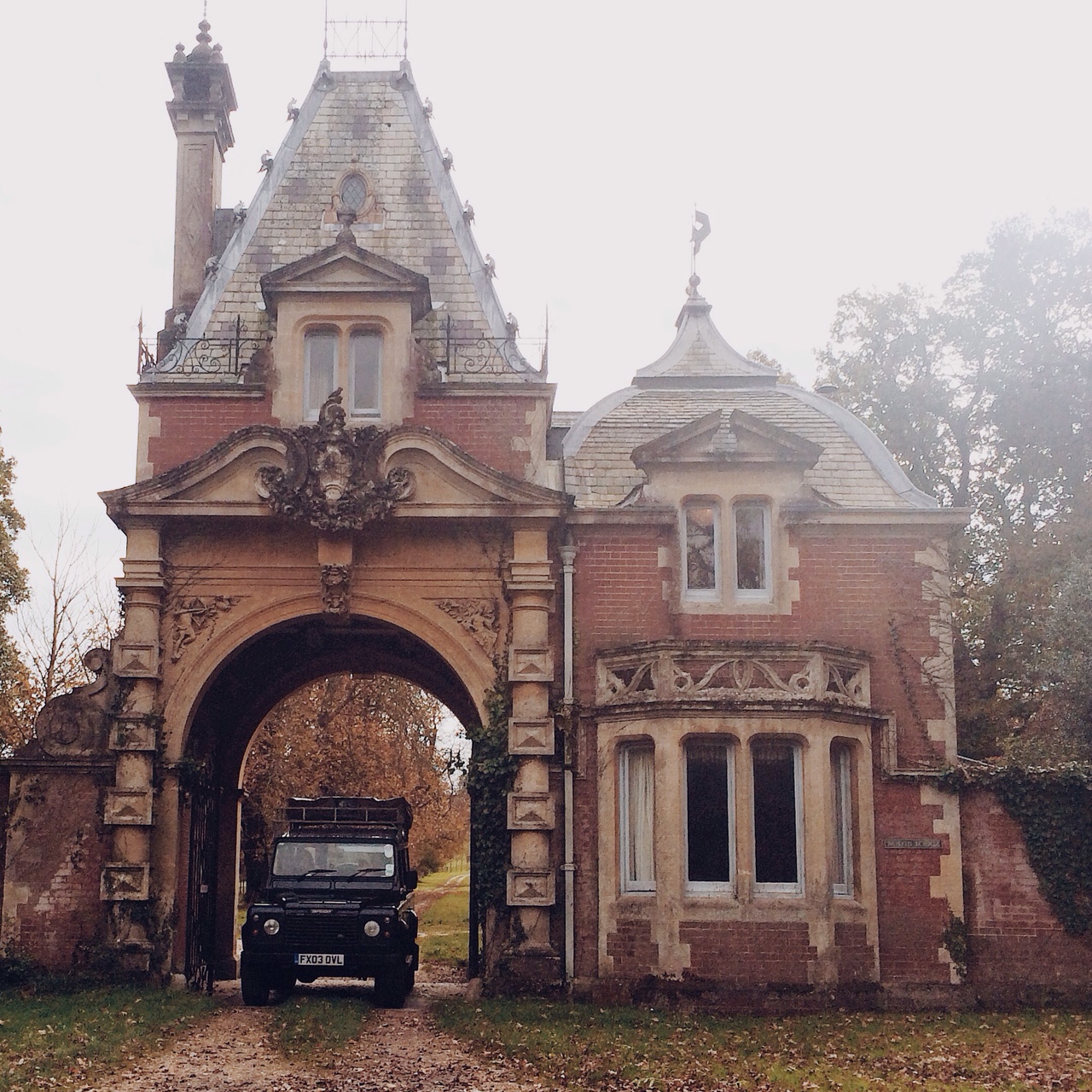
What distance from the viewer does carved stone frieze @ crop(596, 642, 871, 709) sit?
1873 centimetres

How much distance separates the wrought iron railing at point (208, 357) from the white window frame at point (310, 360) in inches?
27.0

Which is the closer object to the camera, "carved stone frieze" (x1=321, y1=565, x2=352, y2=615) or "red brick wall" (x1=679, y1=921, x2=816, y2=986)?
"red brick wall" (x1=679, y1=921, x2=816, y2=986)

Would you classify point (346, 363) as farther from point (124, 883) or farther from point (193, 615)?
point (124, 883)

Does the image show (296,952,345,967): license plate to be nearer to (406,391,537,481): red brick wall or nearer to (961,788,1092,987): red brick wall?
(406,391,537,481): red brick wall

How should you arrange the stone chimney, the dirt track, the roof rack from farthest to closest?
the stone chimney < the roof rack < the dirt track

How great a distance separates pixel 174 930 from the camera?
1934cm

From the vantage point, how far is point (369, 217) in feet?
74.3

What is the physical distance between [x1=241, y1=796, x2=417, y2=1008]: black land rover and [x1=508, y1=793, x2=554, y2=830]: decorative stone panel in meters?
1.96

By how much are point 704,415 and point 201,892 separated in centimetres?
1007

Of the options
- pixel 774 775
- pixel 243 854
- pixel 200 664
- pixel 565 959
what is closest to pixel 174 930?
pixel 200 664

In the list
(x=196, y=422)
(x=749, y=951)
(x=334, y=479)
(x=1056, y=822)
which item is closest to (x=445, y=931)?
(x=749, y=951)

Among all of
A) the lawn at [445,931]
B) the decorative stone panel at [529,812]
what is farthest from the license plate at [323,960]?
the lawn at [445,931]

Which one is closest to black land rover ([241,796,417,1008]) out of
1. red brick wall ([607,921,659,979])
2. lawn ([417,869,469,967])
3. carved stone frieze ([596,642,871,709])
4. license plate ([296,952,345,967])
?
license plate ([296,952,345,967])

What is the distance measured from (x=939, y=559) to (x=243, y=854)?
23.1m
